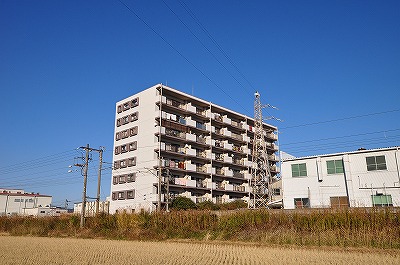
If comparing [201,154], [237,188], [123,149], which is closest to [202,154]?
[201,154]

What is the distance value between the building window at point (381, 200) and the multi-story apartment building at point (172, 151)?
32957 millimetres

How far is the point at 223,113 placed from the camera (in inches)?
3071

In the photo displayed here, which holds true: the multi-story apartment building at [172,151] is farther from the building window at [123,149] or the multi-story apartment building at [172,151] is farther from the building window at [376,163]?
the building window at [376,163]

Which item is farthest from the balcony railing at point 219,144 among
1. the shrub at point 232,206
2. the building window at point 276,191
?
the building window at point 276,191

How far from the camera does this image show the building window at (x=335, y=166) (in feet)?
126

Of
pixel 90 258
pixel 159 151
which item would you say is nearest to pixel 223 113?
pixel 159 151

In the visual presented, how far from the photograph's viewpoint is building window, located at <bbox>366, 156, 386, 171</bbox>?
1423 inches

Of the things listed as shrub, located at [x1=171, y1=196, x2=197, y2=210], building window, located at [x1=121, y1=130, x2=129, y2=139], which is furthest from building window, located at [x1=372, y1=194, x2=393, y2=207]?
building window, located at [x1=121, y1=130, x2=129, y2=139]

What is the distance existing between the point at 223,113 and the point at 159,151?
2372 centimetres

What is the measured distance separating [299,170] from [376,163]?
8408mm

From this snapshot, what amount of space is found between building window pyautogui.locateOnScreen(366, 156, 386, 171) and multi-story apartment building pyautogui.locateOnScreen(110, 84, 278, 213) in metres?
32.3

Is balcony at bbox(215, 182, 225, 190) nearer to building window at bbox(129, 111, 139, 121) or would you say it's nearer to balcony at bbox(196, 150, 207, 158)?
balcony at bbox(196, 150, 207, 158)

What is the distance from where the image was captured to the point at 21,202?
10369 cm

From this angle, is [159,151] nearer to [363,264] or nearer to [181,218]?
[181,218]
